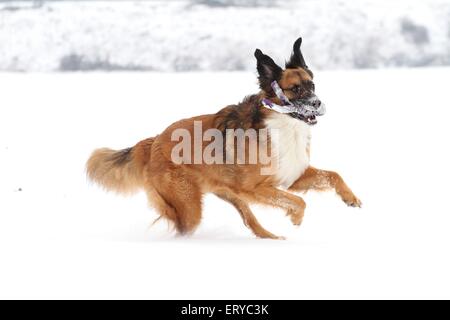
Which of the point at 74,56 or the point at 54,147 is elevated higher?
the point at 74,56

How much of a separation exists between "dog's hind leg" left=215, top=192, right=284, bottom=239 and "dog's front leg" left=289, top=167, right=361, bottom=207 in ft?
1.99

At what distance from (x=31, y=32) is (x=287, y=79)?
452 inches

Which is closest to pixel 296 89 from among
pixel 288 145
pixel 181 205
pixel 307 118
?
pixel 307 118

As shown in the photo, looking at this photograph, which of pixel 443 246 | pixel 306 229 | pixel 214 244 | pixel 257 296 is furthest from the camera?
pixel 306 229

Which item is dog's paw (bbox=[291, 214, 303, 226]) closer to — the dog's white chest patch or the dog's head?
the dog's white chest patch

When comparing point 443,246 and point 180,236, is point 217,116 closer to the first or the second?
point 180,236

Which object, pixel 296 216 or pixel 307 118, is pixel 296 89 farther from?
pixel 296 216

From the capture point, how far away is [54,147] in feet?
34.1

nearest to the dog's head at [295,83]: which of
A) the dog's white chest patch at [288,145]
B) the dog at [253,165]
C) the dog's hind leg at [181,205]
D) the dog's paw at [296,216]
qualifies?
the dog at [253,165]

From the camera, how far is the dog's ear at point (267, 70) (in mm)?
6000

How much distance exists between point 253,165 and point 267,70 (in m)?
0.87

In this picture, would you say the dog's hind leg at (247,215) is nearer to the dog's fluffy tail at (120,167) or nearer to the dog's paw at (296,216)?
the dog's paw at (296,216)

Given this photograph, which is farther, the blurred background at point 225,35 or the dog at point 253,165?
the blurred background at point 225,35

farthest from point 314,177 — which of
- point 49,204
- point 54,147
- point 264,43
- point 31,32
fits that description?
point 31,32
